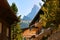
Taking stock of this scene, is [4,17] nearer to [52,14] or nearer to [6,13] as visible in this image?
[6,13]

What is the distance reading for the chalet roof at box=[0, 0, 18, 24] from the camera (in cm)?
1501

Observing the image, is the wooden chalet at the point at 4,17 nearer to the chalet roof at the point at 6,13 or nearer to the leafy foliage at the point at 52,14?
the chalet roof at the point at 6,13

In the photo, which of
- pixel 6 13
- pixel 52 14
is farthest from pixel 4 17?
pixel 52 14

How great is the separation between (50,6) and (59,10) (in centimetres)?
119

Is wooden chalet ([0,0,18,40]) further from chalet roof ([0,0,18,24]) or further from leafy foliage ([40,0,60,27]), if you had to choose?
leafy foliage ([40,0,60,27])

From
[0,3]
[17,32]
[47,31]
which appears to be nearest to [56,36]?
[47,31]

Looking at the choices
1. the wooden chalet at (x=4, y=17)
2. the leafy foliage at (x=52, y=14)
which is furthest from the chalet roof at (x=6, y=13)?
the leafy foliage at (x=52, y=14)

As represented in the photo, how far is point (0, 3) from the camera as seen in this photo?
14922 mm

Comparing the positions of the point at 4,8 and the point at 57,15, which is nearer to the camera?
the point at 57,15

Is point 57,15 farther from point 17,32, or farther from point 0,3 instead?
point 17,32

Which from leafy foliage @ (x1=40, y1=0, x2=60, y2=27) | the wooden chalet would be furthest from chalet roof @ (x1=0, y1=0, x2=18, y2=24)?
leafy foliage @ (x1=40, y1=0, x2=60, y2=27)

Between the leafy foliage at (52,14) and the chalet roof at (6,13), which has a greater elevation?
the chalet roof at (6,13)

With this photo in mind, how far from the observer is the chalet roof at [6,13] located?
15.0 meters

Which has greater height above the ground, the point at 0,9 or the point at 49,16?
the point at 0,9
